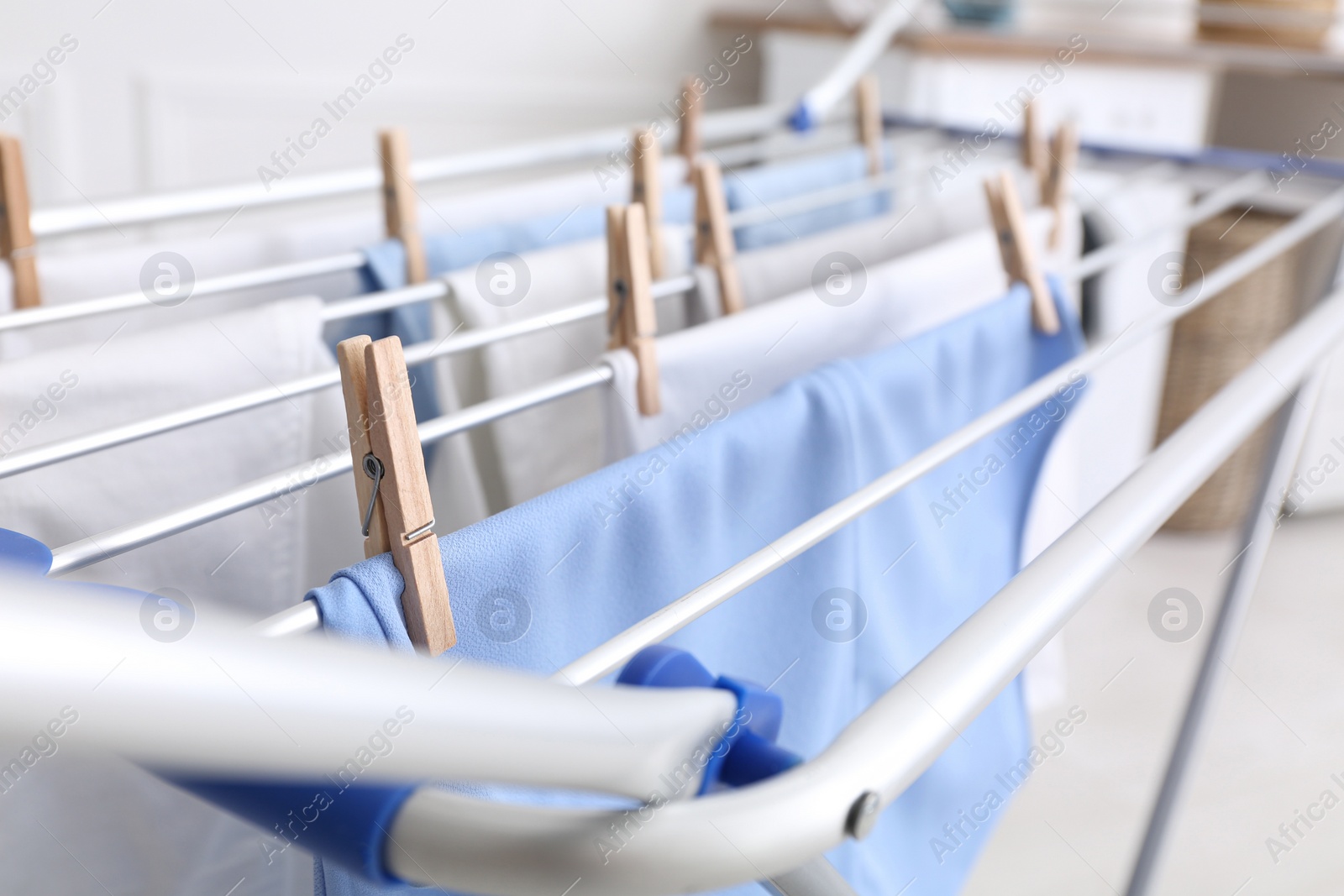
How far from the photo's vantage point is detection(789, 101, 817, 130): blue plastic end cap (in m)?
1.10

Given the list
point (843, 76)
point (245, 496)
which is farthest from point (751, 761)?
point (843, 76)

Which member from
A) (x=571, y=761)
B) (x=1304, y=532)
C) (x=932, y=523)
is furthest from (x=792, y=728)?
(x=1304, y=532)

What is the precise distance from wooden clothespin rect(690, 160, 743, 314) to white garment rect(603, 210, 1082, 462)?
56 millimetres

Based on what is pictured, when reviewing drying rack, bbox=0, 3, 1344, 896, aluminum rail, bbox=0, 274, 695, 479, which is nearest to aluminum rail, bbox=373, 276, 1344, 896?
drying rack, bbox=0, 3, 1344, 896

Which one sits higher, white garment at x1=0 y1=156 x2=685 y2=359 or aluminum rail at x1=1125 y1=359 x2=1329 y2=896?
white garment at x1=0 y1=156 x2=685 y2=359

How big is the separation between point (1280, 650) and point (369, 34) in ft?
6.02

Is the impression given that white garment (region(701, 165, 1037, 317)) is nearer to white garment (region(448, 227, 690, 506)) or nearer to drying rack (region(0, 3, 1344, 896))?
white garment (region(448, 227, 690, 506))

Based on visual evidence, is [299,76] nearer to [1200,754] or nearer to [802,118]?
[802,118]

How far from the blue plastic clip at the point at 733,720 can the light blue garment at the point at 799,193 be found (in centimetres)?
63

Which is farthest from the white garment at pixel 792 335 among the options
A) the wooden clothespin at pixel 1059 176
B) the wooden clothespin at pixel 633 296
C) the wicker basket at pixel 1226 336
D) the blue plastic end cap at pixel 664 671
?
the wicker basket at pixel 1226 336

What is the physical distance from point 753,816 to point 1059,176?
0.79 meters

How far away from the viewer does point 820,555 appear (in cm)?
55

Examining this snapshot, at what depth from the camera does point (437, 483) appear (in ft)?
2.01

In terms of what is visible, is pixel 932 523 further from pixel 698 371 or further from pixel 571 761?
pixel 571 761
